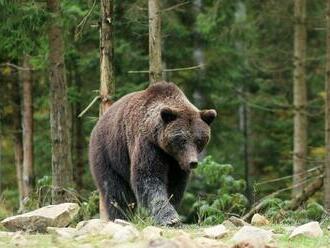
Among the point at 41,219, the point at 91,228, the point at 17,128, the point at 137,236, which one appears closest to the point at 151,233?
the point at 137,236

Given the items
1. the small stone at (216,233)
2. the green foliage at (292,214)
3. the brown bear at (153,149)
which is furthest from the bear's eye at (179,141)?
the small stone at (216,233)

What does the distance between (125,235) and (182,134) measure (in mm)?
3464

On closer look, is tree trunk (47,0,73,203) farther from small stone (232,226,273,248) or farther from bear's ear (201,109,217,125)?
small stone (232,226,273,248)

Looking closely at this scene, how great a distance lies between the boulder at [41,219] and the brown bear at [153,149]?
0.69 meters

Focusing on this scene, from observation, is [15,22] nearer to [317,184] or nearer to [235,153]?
[317,184]

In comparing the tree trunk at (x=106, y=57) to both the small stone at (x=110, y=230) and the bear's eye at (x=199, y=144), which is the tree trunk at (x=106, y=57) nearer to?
the bear's eye at (x=199, y=144)

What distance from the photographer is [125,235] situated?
6.74m

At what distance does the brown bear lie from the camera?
998 centimetres

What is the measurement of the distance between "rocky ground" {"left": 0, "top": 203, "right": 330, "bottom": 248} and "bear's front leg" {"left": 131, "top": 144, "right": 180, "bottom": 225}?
120 centimetres

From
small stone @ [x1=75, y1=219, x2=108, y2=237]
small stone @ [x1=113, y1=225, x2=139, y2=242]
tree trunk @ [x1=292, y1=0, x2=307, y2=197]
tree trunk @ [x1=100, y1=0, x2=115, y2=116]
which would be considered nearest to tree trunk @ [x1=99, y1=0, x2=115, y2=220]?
tree trunk @ [x1=100, y1=0, x2=115, y2=116]

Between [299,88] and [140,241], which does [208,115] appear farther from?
[299,88]

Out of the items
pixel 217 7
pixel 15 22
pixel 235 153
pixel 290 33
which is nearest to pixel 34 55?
pixel 15 22

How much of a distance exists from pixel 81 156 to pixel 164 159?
1445cm

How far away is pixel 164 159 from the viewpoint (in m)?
10.3
